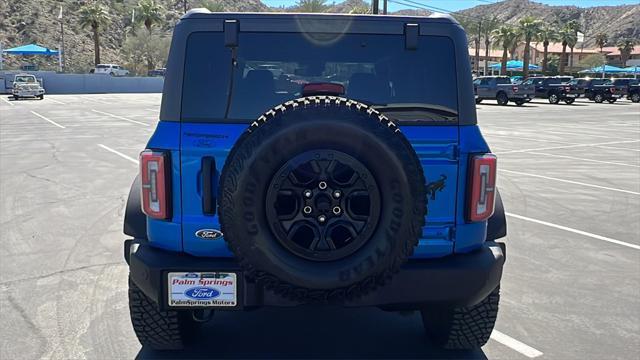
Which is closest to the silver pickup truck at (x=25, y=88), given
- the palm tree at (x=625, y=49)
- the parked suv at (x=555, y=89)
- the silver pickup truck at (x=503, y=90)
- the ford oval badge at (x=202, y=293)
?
the silver pickup truck at (x=503, y=90)

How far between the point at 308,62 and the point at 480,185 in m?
1.19

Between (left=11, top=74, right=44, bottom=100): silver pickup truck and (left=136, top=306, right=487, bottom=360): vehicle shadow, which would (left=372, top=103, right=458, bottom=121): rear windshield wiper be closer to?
(left=136, top=306, right=487, bottom=360): vehicle shadow

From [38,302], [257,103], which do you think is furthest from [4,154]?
[257,103]

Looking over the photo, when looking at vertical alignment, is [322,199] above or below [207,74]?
below

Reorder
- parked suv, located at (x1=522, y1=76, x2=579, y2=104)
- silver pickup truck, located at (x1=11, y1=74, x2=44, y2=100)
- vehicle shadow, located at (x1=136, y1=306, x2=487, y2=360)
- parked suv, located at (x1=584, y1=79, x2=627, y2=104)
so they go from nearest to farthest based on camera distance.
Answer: vehicle shadow, located at (x1=136, y1=306, x2=487, y2=360) → silver pickup truck, located at (x1=11, y1=74, x2=44, y2=100) → parked suv, located at (x1=522, y1=76, x2=579, y2=104) → parked suv, located at (x1=584, y1=79, x2=627, y2=104)

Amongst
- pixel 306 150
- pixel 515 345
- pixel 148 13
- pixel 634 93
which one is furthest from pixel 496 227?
pixel 148 13

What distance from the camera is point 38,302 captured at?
4.37 metres

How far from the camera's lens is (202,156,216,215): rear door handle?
9.60 feet

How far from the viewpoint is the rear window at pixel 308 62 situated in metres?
3.05

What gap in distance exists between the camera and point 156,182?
299 centimetres

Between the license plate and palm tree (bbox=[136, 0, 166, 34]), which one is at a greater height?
palm tree (bbox=[136, 0, 166, 34])

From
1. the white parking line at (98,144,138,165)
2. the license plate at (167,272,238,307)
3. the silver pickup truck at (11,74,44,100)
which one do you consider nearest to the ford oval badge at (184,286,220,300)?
the license plate at (167,272,238,307)

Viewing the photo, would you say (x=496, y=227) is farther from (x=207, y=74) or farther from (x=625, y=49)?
(x=625, y=49)

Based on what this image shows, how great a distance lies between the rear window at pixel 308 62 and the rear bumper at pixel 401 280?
30.3 inches
